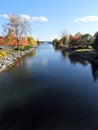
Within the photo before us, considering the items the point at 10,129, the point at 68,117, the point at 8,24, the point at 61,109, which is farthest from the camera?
the point at 8,24

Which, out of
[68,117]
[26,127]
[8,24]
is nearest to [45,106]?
[68,117]

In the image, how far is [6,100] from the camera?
18.0m

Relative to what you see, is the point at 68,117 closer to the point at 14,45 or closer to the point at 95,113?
the point at 95,113

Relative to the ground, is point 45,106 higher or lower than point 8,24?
lower

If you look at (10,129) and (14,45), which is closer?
(10,129)

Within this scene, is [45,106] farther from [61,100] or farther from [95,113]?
[95,113]

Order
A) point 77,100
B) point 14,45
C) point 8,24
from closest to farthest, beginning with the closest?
point 77,100
point 8,24
point 14,45

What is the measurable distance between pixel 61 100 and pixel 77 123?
477 cm

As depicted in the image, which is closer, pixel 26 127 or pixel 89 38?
pixel 26 127

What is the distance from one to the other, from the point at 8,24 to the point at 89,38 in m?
35.9

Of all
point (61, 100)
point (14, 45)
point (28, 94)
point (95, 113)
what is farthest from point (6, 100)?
point (14, 45)

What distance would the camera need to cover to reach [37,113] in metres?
15.0

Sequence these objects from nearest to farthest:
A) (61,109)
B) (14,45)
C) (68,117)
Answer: (68,117)
(61,109)
(14,45)

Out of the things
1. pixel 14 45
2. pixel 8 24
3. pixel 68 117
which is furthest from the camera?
pixel 14 45
